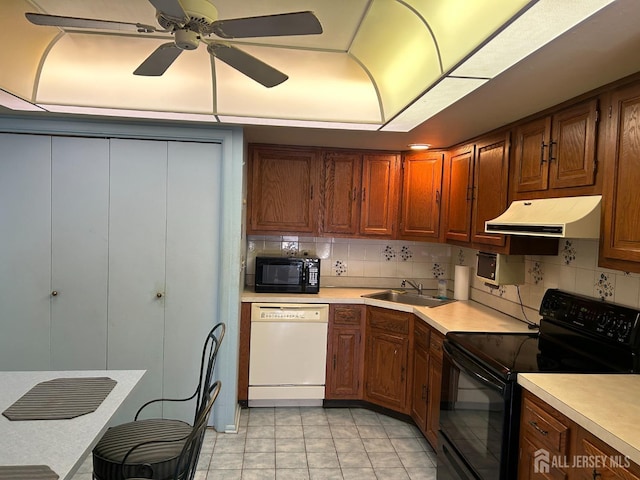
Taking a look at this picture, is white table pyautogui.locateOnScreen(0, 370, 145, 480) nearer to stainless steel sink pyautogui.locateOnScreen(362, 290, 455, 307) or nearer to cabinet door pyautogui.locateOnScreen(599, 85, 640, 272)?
cabinet door pyautogui.locateOnScreen(599, 85, 640, 272)

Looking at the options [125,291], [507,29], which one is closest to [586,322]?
[507,29]

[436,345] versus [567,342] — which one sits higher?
[567,342]

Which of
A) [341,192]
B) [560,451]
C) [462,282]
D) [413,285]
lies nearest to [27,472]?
[560,451]

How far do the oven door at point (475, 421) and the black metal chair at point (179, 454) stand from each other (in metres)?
1.23

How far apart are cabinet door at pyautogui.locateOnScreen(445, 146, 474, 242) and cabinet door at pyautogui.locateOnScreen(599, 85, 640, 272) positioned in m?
1.28

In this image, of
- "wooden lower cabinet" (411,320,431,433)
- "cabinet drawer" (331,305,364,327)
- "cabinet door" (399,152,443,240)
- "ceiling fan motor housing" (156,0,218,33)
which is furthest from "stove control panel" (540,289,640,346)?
"ceiling fan motor housing" (156,0,218,33)

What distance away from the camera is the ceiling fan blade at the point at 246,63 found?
64.5 inches

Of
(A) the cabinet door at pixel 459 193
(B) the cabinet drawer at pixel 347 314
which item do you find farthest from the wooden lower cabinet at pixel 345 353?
(A) the cabinet door at pixel 459 193

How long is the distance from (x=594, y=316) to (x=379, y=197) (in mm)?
2040

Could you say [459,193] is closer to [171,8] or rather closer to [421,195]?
[421,195]

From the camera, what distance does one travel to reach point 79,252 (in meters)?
3.07

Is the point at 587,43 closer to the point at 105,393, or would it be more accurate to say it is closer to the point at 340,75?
the point at 340,75

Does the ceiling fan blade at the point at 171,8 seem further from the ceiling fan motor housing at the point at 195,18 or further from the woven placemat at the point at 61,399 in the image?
the woven placemat at the point at 61,399

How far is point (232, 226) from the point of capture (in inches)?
123
